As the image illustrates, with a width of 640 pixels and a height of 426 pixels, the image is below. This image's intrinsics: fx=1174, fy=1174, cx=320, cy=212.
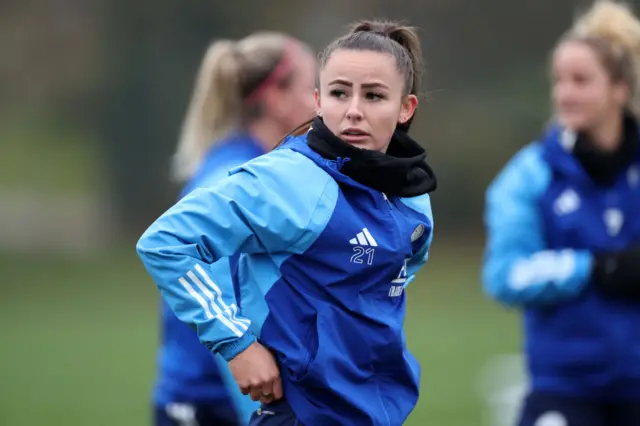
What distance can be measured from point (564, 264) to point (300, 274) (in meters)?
1.80

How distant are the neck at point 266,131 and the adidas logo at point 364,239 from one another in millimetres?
1648

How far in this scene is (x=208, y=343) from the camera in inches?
114

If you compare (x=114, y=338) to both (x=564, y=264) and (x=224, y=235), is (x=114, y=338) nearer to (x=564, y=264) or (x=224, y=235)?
(x=564, y=264)

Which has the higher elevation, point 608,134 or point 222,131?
point 222,131

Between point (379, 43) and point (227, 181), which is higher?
point (379, 43)

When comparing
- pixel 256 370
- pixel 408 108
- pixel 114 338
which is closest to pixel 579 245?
pixel 408 108

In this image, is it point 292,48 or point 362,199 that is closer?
point 362,199

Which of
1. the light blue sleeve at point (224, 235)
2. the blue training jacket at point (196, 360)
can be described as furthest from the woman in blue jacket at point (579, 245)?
the light blue sleeve at point (224, 235)

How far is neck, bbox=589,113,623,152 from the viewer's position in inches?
187

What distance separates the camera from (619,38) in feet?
16.2

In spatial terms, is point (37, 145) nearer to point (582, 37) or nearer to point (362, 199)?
point (582, 37)

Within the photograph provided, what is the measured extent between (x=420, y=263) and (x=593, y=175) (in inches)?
60.8

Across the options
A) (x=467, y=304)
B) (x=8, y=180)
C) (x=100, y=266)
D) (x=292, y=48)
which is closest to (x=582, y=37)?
(x=292, y=48)

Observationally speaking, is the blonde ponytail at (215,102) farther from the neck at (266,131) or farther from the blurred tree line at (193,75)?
the blurred tree line at (193,75)
